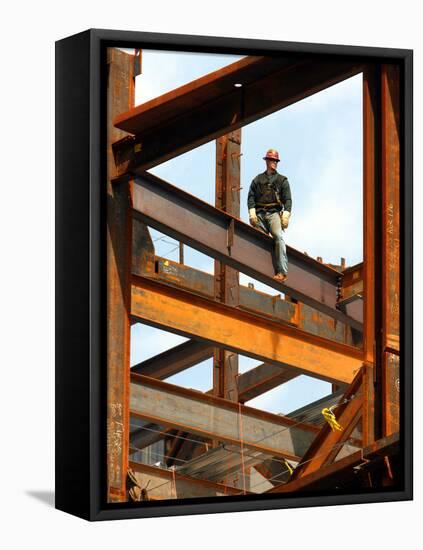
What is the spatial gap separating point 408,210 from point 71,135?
351 centimetres

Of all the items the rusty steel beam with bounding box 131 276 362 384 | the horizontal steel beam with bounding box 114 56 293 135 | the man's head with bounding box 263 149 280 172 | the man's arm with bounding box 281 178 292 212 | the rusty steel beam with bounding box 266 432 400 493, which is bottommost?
the rusty steel beam with bounding box 266 432 400 493

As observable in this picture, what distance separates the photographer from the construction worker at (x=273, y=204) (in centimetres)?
1988

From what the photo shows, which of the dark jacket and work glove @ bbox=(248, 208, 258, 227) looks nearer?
Result: the dark jacket

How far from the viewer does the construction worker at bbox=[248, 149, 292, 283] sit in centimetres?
1988

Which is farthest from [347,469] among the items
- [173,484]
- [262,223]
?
[262,223]

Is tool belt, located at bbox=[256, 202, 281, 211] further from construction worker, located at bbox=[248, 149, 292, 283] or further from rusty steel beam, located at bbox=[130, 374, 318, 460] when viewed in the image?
rusty steel beam, located at bbox=[130, 374, 318, 460]

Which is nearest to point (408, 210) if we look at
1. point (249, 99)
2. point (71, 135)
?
point (249, 99)

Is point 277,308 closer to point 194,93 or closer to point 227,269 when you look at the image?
point 227,269

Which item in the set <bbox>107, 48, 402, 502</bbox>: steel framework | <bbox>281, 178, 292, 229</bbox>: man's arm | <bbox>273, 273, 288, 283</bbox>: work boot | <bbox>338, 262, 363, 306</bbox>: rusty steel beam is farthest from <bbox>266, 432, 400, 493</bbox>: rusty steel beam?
<bbox>281, 178, 292, 229</bbox>: man's arm

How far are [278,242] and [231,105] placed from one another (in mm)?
1779

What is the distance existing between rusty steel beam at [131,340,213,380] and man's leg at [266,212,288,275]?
3.97 feet

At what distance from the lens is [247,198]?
20.4 meters

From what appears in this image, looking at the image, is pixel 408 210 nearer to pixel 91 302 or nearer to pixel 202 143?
pixel 202 143

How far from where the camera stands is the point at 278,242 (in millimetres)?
20500
